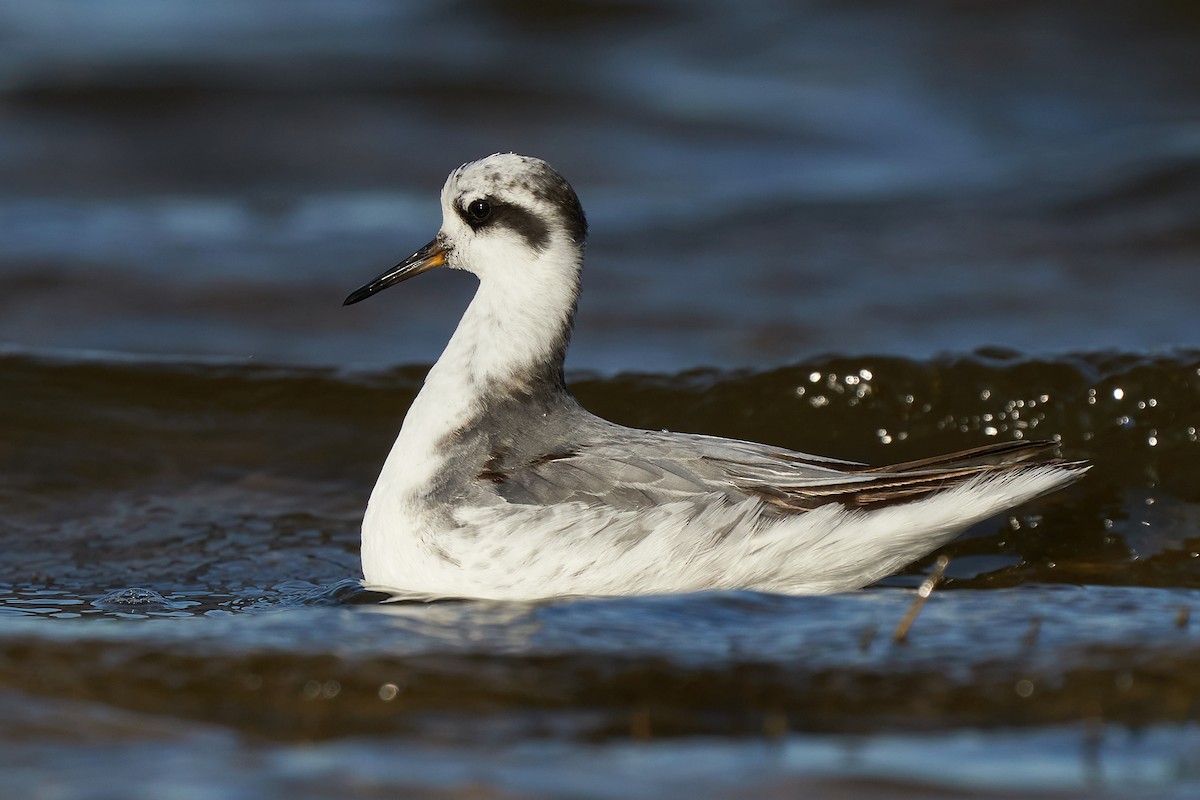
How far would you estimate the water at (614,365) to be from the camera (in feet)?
12.8

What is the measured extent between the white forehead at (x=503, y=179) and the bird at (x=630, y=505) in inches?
27.6

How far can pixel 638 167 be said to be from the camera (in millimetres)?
12086

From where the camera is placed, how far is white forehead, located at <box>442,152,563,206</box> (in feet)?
19.2

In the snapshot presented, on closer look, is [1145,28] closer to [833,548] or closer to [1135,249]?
[1135,249]

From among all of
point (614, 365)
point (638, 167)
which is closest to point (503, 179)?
point (614, 365)

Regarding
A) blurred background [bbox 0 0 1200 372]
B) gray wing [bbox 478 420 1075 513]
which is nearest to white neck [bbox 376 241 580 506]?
gray wing [bbox 478 420 1075 513]

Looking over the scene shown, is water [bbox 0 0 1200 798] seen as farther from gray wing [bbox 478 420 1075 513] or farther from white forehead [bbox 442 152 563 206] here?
white forehead [bbox 442 152 563 206]

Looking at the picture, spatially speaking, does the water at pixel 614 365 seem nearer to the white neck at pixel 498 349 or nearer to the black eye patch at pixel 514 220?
the white neck at pixel 498 349

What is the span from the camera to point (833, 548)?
17.0 ft

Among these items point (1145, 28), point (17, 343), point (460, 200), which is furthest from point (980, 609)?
point (1145, 28)

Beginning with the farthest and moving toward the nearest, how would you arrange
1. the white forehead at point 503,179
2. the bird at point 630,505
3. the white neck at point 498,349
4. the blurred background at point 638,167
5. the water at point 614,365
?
the blurred background at point 638,167, the white forehead at point 503,179, the white neck at point 498,349, the bird at point 630,505, the water at point 614,365

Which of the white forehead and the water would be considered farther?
the white forehead

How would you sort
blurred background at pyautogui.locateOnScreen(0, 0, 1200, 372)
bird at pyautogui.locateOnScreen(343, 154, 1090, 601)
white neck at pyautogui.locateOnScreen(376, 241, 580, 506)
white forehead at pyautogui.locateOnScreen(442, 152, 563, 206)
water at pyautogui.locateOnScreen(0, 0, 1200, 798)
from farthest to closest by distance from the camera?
1. blurred background at pyautogui.locateOnScreen(0, 0, 1200, 372)
2. white forehead at pyautogui.locateOnScreen(442, 152, 563, 206)
3. white neck at pyautogui.locateOnScreen(376, 241, 580, 506)
4. bird at pyautogui.locateOnScreen(343, 154, 1090, 601)
5. water at pyautogui.locateOnScreen(0, 0, 1200, 798)

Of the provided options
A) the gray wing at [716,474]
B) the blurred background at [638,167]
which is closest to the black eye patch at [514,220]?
the gray wing at [716,474]
